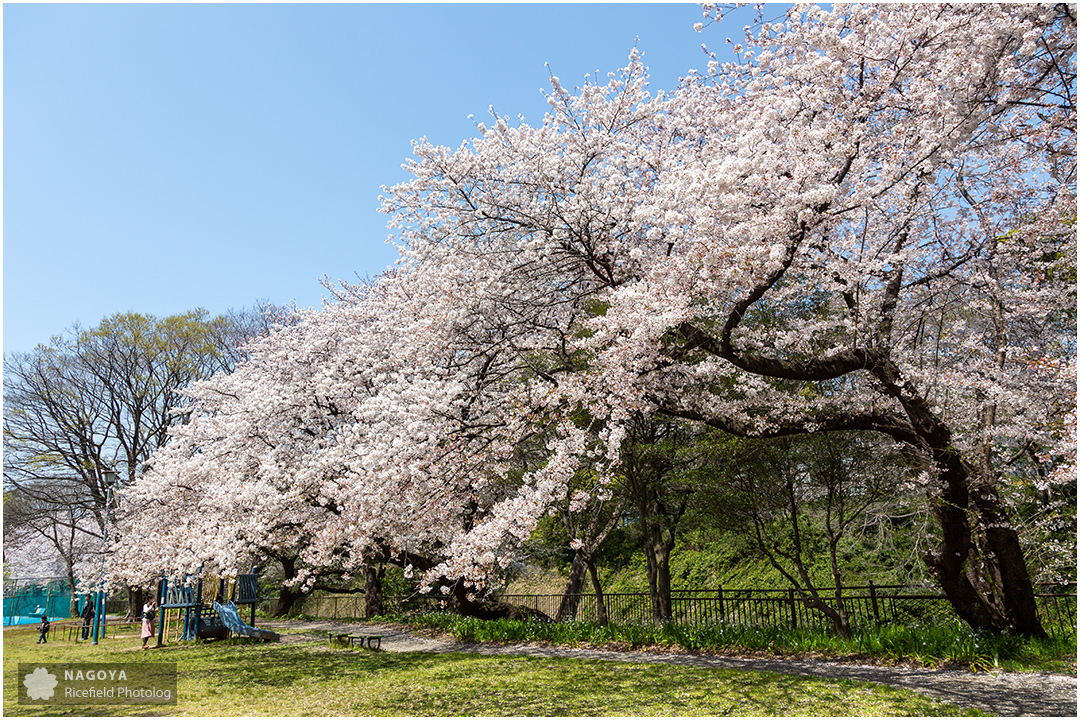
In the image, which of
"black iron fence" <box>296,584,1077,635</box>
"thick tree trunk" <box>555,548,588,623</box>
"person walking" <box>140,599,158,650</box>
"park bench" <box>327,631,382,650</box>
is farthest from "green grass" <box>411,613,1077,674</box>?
"person walking" <box>140,599,158,650</box>

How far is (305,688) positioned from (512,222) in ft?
21.7

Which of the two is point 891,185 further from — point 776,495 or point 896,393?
point 776,495

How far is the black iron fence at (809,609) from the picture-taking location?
9.48m

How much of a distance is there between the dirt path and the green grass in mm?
375

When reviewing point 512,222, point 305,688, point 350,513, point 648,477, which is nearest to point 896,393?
point 648,477

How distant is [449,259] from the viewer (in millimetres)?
9359

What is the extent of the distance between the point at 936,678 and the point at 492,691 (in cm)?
496

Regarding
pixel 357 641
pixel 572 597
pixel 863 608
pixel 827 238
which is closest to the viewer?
pixel 827 238

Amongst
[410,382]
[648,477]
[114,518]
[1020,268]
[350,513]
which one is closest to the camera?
[1020,268]

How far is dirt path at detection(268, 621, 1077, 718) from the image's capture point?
5.86m

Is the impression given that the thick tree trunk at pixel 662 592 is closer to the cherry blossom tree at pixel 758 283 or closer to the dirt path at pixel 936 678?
the dirt path at pixel 936 678

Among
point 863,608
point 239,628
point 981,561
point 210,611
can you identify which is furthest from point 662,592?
point 210,611

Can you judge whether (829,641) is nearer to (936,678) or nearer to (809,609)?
(936,678)

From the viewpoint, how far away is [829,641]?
29.2ft
